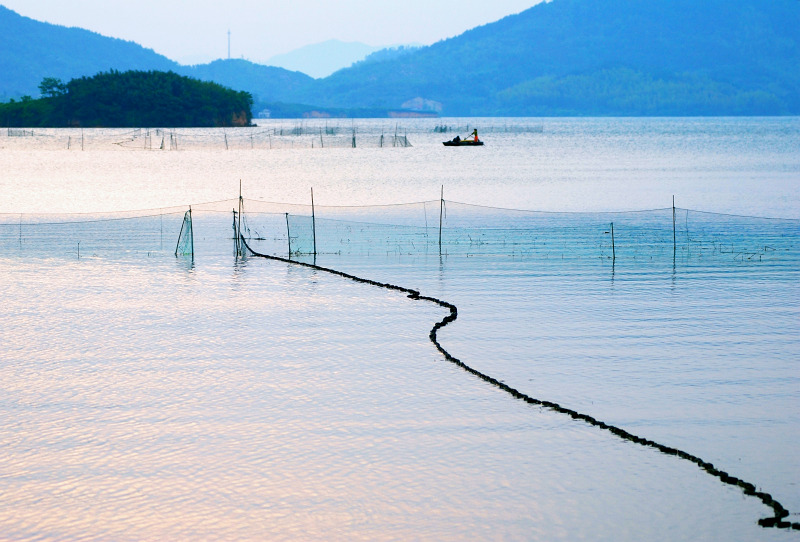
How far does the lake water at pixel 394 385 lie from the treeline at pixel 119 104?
492 ft

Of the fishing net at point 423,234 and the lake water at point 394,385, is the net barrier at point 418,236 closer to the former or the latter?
the fishing net at point 423,234

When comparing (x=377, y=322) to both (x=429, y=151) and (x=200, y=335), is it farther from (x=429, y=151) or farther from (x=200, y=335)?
(x=429, y=151)

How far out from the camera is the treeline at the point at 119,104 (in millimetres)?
173000

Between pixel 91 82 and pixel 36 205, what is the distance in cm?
14274

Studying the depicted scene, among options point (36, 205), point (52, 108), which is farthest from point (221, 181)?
point (52, 108)

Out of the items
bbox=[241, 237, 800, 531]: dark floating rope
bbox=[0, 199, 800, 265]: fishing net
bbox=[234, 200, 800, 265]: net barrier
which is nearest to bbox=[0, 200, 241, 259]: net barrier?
bbox=[0, 199, 800, 265]: fishing net

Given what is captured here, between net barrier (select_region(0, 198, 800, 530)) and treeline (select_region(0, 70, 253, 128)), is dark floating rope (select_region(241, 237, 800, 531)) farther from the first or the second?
treeline (select_region(0, 70, 253, 128))

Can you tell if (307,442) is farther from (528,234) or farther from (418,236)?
(528,234)

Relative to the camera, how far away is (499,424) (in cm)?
1122

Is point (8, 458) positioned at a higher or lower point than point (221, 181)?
lower

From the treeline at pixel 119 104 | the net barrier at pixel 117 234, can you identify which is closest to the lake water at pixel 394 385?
the net barrier at pixel 117 234

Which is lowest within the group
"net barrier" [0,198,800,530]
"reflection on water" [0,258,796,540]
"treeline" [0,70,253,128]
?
"reflection on water" [0,258,796,540]

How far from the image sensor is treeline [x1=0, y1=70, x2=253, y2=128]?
173m

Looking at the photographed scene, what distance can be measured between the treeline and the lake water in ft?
492
